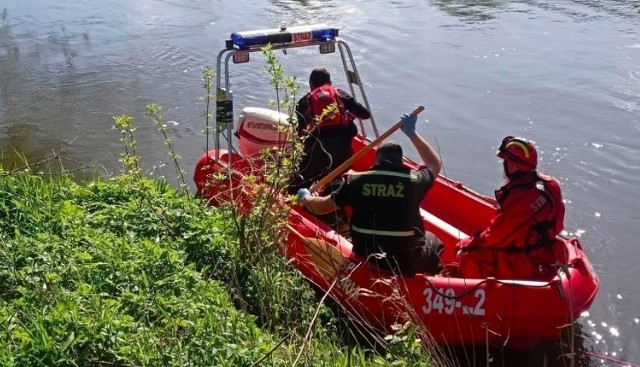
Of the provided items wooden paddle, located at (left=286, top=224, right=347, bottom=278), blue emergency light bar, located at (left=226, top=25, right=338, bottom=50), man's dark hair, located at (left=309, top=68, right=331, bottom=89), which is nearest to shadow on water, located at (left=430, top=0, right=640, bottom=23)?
man's dark hair, located at (left=309, top=68, right=331, bottom=89)

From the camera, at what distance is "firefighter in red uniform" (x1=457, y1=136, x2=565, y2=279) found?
16.2 feet

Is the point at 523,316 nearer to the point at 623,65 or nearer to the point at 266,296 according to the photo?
the point at 266,296

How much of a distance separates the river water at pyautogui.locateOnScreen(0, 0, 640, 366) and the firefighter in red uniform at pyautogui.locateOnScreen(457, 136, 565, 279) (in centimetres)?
109

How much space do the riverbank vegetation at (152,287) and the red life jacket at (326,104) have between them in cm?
131

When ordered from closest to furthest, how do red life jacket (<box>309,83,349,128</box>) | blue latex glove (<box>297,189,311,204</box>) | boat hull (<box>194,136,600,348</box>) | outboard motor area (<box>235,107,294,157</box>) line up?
boat hull (<box>194,136,600,348</box>) < blue latex glove (<box>297,189,311,204</box>) < red life jacket (<box>309,83,349,128</box>) < outboard motor area (<box>235,107,294,157</box>)

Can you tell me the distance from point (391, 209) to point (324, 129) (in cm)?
179

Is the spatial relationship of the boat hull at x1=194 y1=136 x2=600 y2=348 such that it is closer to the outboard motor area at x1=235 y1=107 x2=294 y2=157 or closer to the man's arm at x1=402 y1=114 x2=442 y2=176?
the man's arm at x1=402 y1=114 x2=442 y2=176

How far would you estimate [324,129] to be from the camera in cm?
651

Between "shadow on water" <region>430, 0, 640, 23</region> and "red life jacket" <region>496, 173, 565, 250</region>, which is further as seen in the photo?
"shadow on water" <region>430, 0, 640, 23</region>

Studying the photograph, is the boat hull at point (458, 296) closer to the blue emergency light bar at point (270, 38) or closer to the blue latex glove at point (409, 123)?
the blue latex glove at point (409, 123)

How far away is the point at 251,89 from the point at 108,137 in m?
2.76

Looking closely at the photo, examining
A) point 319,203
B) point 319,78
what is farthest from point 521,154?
point 319,78

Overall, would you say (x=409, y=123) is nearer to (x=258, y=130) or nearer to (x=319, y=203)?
(x=319, y=203)

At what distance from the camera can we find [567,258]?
16.8 feet
